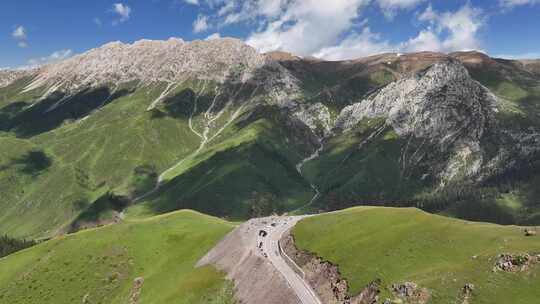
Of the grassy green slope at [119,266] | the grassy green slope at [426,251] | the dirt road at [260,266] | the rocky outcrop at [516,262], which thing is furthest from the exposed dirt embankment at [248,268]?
the rocky outcrop at [516,262]

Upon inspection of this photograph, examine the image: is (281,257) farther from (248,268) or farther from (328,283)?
(328,283)

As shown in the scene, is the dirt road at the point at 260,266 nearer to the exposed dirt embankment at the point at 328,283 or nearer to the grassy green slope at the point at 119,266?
the exposed dirt embankment at the point at 328,283

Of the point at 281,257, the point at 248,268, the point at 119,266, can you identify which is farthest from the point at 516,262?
the point at 119,266

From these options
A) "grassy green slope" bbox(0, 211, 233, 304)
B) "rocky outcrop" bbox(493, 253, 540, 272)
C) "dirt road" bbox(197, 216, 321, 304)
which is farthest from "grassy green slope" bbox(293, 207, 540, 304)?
"grassy green slope" bbox(0, 211, 233, 304)

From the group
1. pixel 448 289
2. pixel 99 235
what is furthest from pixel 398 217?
pixel 99 235

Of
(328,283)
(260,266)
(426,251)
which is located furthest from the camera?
(260,266)

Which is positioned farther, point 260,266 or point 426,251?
point 260,266
